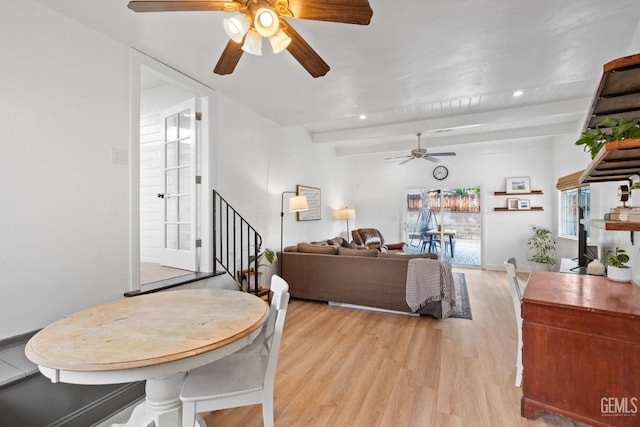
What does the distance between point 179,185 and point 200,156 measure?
486 millimetres

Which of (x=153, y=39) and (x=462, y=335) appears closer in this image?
(x=153, y=39)

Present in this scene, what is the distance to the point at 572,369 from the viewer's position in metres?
1.66

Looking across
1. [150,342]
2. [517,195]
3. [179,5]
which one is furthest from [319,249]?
[517,195]

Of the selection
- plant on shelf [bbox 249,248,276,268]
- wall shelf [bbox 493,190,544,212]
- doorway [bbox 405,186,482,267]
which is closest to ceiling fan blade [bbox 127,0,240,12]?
plant on shelf [bbox 249,248,276,268]

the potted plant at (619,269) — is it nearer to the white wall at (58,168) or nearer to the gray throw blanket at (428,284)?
the gray throw blanket at (428,284)

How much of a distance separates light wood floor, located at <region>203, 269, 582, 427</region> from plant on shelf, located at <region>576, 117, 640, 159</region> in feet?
5.65

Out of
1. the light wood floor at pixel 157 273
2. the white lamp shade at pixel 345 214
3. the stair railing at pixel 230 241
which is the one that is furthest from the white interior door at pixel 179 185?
the white lamp shade at pixel 345 214

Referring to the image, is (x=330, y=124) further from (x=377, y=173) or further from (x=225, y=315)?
(x=225, y=315)

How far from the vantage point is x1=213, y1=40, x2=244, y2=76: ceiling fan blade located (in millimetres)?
1831

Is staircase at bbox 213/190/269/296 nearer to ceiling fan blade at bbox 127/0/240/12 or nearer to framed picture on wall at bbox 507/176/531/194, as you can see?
ceiling fan blade at bbox 127/0/240/12

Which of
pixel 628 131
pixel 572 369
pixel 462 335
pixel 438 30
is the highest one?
pixel 438 30

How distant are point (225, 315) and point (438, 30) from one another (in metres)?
2.38

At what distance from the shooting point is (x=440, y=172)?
6.99 metres

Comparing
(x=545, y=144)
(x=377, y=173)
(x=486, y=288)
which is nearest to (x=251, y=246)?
(x=486, y=288)
